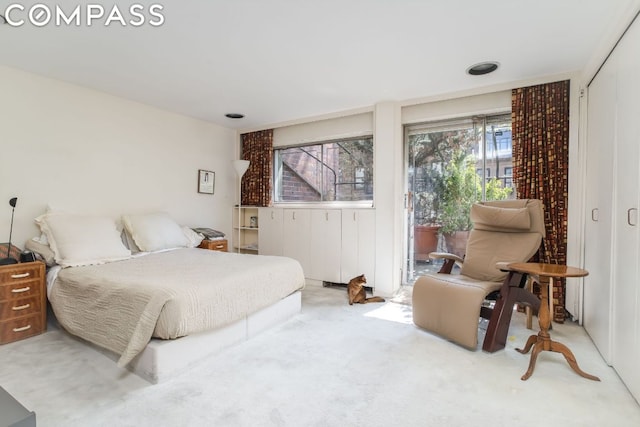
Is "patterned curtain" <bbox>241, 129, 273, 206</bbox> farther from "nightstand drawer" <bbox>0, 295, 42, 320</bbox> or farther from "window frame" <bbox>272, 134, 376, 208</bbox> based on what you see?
"nightstand drawer" <bbox>0, 295, 42, 320</bbox>

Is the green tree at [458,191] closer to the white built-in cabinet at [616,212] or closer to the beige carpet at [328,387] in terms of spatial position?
the white built-in cabinet at [616,212]

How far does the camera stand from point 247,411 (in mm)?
1682

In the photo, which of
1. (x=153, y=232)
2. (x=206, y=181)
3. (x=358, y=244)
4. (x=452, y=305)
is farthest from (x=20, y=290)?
(x=452, y=305)

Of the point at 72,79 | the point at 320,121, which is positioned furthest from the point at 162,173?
the point at 320,121

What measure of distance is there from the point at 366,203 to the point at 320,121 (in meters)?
1.32

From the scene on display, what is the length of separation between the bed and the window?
1648 millimetres

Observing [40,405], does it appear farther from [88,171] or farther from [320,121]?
[320,121]

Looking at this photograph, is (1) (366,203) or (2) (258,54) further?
(1) (366,203)

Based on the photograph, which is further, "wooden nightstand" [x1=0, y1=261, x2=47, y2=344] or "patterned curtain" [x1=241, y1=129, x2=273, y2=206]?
"patterned curtain" [x1=241, y1=129, x2=273, y2=206]

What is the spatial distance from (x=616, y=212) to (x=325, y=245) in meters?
2.85

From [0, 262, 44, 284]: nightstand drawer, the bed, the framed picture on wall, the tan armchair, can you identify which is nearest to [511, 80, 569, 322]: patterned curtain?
the tan armchair

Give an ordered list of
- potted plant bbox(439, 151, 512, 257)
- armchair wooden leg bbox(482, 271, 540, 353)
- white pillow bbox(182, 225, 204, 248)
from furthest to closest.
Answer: white pillow bbox(182, 225, 204, 248)
potted plant bbox(439, 151, 512, 257)
armchair wooden leg bbox(482, 271, 540, 353)

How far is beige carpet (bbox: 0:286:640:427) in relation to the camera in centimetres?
163

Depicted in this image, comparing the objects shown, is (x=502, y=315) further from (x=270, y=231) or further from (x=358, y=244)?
(x=270, y=231)
